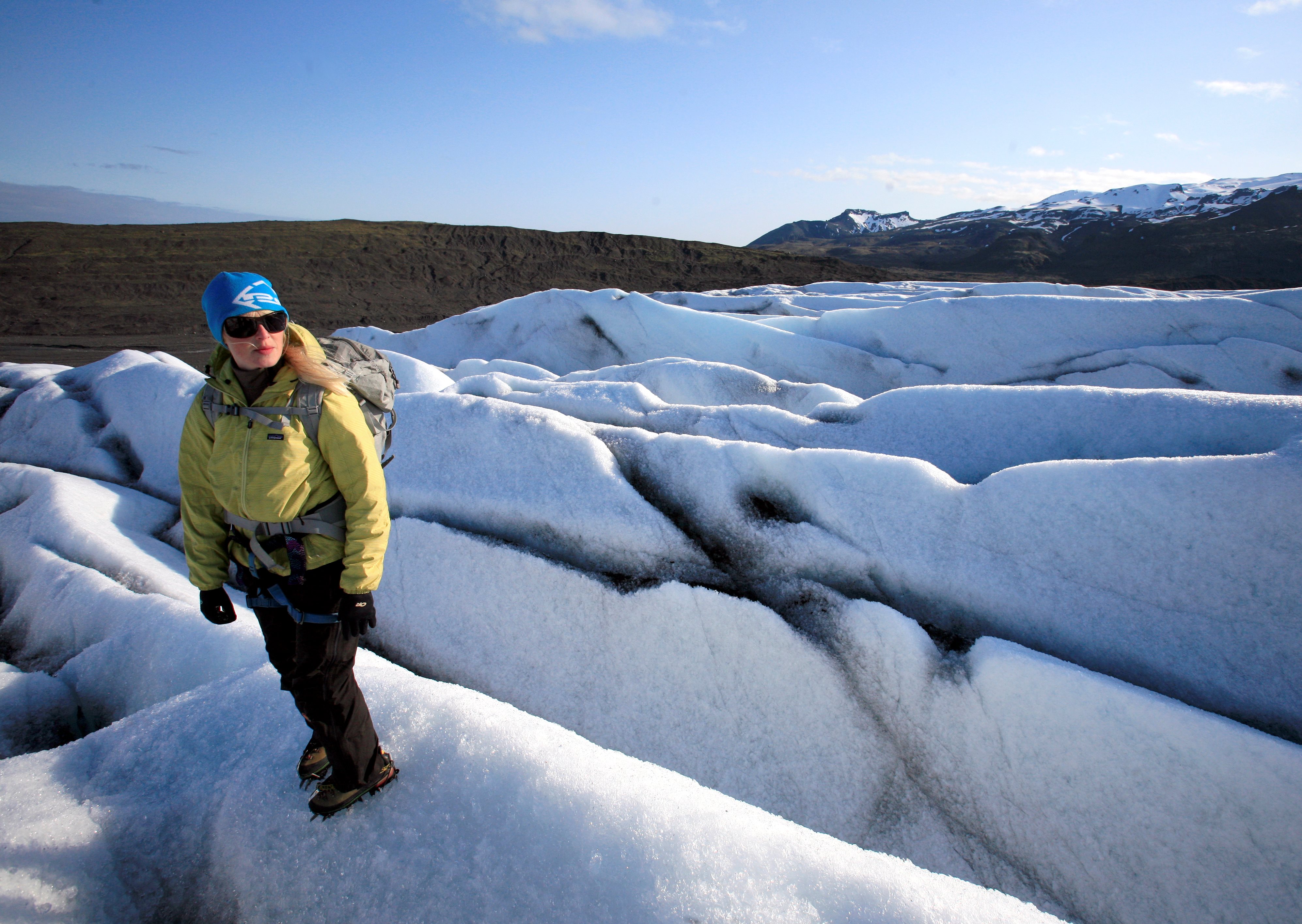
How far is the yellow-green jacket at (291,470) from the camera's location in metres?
Result: 1.17

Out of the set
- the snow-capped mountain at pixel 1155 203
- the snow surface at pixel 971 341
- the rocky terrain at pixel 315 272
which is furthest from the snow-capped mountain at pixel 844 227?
the snow surface at pixel 971 341

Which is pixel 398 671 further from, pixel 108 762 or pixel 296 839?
Answer: pixel 108 762

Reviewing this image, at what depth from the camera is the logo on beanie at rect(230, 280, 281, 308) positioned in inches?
44.5

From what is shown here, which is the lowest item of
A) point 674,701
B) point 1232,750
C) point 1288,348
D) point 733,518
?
point 674,701

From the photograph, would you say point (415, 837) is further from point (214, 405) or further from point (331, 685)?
point (214, 405)

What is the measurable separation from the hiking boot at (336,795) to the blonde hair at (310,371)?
0.85m

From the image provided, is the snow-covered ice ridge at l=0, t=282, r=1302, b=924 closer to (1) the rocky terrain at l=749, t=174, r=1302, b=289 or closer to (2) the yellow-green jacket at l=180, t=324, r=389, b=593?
(2) the yellow-green jacket at l=180, t=324, r=389, b=593

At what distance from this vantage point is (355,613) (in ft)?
4.04

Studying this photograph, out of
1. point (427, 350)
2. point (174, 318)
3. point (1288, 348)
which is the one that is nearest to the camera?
point (1288, 348)

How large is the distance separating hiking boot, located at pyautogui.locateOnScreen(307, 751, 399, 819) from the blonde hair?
2.78ft

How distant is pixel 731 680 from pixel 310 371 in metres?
1.69

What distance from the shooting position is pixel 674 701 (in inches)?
85.0

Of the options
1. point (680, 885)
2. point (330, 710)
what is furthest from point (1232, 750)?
point (330, 710)

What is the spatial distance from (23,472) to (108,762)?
3050 millimetres
